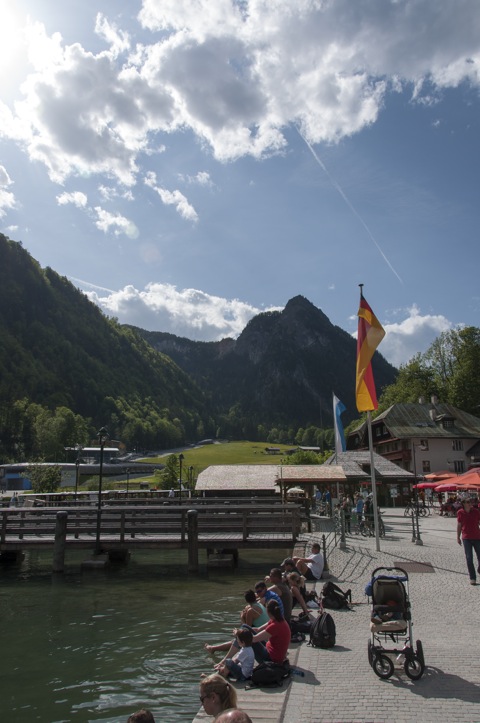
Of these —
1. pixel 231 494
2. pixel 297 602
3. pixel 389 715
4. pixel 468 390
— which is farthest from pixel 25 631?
pixel 468 390

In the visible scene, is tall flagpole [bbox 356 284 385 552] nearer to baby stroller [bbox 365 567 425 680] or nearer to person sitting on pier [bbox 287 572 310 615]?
person sitting on pier [bbox 287 572 310 615]

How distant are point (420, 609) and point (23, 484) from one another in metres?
92.7

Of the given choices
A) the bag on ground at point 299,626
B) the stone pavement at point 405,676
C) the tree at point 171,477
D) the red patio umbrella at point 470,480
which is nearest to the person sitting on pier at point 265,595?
the bag on ground at point 299,626

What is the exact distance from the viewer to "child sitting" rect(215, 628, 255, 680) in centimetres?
816

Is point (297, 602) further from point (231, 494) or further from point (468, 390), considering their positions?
point (468, 390)

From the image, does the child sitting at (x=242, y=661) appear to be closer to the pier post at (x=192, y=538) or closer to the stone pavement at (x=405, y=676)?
the stone pavement at (x=405, y=676)

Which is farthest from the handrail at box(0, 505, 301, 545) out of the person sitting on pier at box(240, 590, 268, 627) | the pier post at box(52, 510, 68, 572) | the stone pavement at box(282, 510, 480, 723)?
the person sitting on pier at box(240, 590, 268, 627)

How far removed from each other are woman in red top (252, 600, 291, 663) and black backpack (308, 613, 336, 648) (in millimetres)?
1590

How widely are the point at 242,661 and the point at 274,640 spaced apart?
Answer: 0.57m

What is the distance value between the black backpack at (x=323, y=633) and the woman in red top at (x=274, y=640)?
62.6 inches

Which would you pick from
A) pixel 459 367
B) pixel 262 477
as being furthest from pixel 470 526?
pixel 459 367

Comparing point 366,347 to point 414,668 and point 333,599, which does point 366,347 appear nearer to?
point 333,599

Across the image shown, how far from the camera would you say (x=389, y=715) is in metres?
6.60

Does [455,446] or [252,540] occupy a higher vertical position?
[455,446]
